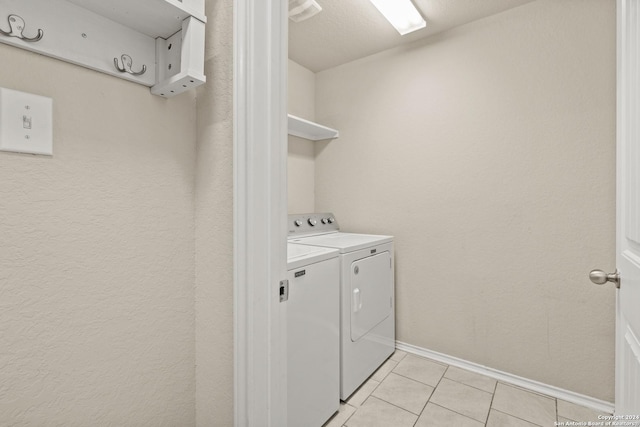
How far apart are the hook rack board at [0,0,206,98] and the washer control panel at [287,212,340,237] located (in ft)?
4.84

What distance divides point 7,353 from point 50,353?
7 centimetres

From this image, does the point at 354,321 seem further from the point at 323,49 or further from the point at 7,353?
the point at 323,49

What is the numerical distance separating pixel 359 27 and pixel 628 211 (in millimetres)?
1902

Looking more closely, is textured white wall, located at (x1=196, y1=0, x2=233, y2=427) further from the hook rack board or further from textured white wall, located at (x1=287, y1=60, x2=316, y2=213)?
textured white wall, located at (x1=287, y1=60, x2=316, y2=213)

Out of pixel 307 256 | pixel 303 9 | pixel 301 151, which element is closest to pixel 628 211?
pixel 307 256

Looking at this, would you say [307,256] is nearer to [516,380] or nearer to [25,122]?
[25,122]

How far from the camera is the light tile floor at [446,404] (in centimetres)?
158

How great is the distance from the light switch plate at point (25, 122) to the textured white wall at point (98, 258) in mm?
16

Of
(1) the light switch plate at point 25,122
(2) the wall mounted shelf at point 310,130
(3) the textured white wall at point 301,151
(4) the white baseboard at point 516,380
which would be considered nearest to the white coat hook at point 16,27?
(1) the light switch plate at point 25,122

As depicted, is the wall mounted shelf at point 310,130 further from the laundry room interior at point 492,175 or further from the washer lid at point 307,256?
the washer lid at point 307,256

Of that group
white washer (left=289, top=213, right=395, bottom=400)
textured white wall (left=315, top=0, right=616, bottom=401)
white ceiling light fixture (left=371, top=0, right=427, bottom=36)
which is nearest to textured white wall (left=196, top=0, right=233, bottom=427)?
white washer (left=289, top=213, right=395, bottom=400)

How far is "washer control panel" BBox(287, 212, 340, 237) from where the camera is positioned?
2262mm

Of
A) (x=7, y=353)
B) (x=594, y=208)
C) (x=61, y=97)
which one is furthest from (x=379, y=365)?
(x=61, y=97)

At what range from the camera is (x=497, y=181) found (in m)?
1.96
